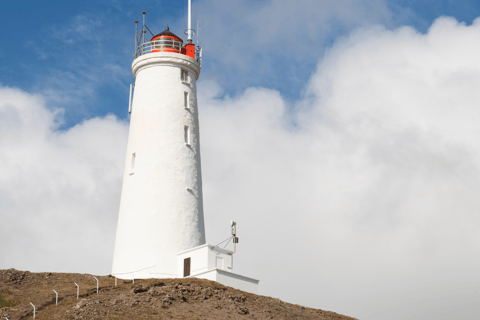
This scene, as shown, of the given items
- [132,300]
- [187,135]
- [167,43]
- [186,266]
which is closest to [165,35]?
[167,43]

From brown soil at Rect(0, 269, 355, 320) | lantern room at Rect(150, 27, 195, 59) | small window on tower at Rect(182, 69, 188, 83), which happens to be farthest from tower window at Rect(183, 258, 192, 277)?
lantern room at Rect(150, 27, 195, 59)

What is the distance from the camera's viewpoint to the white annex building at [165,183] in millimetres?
38312

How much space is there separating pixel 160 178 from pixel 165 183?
0.49 meters

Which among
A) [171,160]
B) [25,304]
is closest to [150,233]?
[171,160]

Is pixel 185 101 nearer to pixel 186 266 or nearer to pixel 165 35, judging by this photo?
pixel 165 35

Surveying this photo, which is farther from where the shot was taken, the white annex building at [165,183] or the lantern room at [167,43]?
the lantern room at [167,43]

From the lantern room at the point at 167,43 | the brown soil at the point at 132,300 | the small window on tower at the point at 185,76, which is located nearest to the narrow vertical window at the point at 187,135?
the small window on tower at the point at 185,76

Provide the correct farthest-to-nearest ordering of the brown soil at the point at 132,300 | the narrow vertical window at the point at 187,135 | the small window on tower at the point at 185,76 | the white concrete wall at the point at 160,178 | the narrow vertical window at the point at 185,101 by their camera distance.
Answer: the small window on tower at the point at 185,76, the narrow vertical window at the point at 185,101, the narrow vertical window at the point at 187,135, the white concrete wall at the point at 160,178, the brown soil at the point at 132,300

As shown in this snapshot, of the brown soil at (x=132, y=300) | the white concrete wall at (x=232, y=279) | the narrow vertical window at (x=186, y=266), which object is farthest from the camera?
the narrow vertical window at (x=186, y=266)

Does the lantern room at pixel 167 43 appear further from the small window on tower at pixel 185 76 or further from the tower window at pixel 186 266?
the tower window at pixel 186 266

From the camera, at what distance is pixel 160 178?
4016 centimetres

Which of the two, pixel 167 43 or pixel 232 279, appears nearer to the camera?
pixel 232 279

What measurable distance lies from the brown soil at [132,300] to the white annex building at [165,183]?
2.44 meters

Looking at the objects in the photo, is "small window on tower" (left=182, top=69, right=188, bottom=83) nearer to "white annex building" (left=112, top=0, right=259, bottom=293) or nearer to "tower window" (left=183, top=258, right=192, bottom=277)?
"white annex building" (left=112, top=0, right=259, bottom=293)
